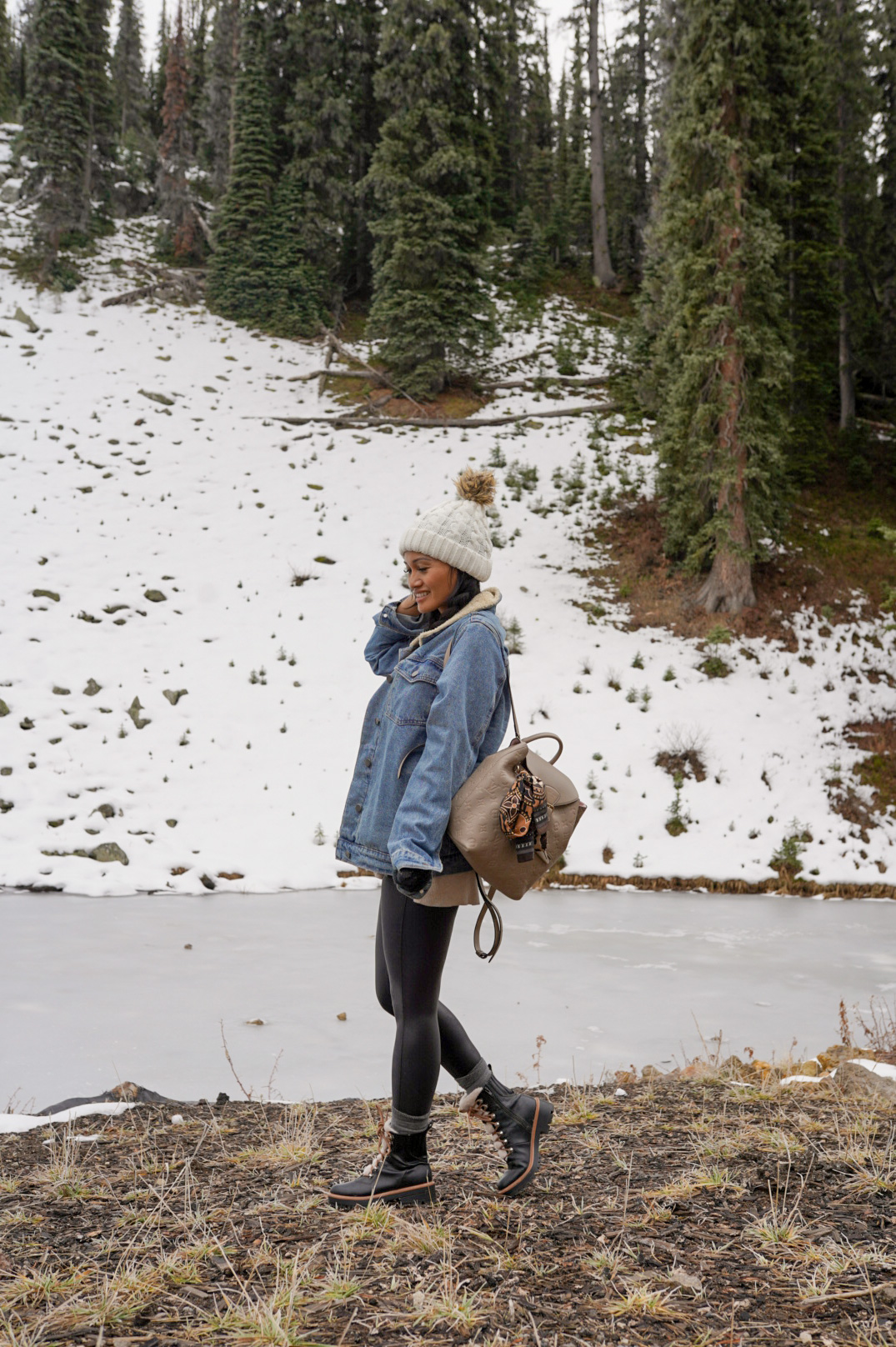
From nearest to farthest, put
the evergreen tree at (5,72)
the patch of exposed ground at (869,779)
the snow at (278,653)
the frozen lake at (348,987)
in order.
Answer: the frozen lake at (348,987), the snow at (278,653), the patch of exposed ground at (869,779), the evergreen tree at (5,72)

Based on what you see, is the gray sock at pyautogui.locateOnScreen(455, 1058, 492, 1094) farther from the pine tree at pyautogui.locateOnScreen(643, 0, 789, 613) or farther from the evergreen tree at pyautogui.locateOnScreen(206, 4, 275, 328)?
the evergreen tree at pyautogui.locateOnScreen(206, 4, 275, 328)

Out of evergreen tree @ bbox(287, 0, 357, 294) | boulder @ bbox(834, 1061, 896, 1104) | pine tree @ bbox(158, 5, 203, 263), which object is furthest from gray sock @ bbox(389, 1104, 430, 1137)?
pine tree @ bbox(158, 5, 203, 263)

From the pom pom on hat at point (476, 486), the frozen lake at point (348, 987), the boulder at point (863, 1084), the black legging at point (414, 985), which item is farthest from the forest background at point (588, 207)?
the black legging at point (414, 985)

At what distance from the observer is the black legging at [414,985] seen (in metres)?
2.52

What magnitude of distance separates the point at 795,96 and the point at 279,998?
16110 mm

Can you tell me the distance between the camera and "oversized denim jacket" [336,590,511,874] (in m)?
2.39

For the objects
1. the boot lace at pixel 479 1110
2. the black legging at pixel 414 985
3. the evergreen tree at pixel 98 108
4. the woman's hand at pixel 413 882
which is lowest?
the boot lace at pixel 479 1110

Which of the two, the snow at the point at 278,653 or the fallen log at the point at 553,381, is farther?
the fallen log at the point at 553,381

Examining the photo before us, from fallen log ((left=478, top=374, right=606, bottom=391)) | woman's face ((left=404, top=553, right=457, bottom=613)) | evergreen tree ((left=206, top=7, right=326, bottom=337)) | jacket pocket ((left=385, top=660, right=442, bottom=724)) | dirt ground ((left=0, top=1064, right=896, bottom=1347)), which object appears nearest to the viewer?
dirt ground ((left=0, top=1064, right=896, bottom=1347))

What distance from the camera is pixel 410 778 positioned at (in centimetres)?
247

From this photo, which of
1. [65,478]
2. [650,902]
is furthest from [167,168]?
[650,902]

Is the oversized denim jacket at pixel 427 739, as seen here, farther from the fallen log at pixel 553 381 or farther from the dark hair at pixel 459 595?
the fallen log at pixel 553 381

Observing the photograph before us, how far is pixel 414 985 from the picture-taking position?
2.52 m

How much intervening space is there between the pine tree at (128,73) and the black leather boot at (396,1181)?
161ft
